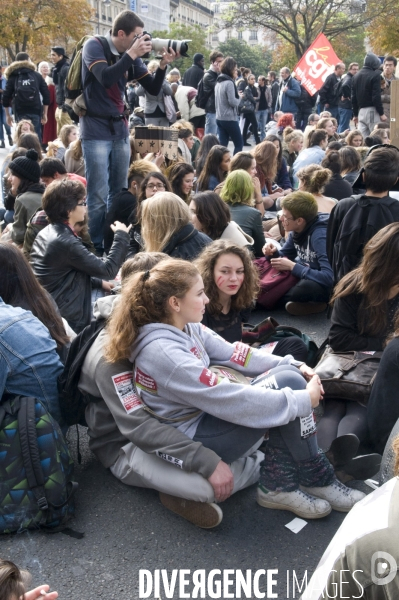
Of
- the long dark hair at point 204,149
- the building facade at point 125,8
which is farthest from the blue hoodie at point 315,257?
the building facade at point 125,8

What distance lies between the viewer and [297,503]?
9.84 feet

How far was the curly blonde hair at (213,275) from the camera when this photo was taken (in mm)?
4012

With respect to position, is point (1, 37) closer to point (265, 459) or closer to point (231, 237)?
point (231, 237)

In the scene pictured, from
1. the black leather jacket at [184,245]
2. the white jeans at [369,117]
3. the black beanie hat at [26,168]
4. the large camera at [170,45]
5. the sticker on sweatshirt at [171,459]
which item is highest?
the large camera at [170,45]

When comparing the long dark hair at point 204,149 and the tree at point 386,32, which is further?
the tree at point 386,32

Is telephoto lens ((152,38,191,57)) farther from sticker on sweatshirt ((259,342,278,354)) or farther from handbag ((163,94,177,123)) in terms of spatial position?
sticker on sweatshirt ((259,342,278,354))

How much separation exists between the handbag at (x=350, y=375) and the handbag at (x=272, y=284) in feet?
6.27

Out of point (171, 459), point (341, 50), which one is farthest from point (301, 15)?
point (171, 459)

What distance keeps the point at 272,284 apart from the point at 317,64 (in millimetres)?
8349

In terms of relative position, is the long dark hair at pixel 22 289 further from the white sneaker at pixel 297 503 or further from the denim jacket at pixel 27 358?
the white sneaker at pixel 297 503

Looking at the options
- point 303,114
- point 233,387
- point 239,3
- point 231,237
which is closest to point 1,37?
point 239,3

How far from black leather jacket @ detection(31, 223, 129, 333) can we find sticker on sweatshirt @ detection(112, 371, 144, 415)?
165 cm

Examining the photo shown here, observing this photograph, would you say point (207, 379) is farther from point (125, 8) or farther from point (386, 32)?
point (125, 8)

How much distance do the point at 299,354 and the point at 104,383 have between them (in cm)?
148
